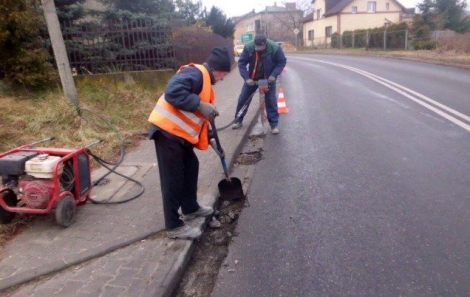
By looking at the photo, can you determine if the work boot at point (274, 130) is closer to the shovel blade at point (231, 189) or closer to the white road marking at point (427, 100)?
the shovel blade at point (231, 189)

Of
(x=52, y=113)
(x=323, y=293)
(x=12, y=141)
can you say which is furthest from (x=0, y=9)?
(x=323, y=293)

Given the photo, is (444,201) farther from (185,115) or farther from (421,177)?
(185,115)

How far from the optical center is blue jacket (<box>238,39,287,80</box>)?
7.19 meters

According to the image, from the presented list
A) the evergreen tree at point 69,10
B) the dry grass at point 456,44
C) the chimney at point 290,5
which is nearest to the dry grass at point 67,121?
the evergreen tree at point 69,10

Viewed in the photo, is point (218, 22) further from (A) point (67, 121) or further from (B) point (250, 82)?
(A) point (67, 121)

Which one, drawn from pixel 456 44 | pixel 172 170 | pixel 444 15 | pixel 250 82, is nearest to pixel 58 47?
pixel 250 82

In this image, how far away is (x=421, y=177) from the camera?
4.78 m

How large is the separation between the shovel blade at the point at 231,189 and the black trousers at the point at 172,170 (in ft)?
2.50

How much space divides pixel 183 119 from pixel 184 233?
39.4 inches

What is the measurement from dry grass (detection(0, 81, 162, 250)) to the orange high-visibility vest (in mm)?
2772

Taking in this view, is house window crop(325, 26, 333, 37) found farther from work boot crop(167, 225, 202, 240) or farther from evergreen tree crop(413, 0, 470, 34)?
work boot crop(167, 225, 202, 240)

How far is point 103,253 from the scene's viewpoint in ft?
10.7

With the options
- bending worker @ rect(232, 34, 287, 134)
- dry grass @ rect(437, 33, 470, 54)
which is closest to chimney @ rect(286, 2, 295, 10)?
dry grass @ rect(437, 33, 470, 54)

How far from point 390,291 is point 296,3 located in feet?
243
